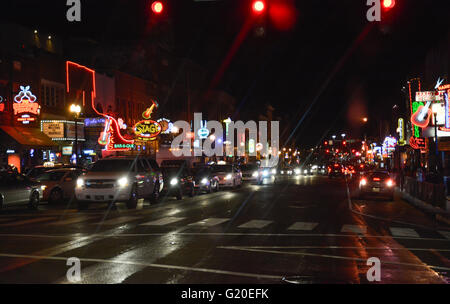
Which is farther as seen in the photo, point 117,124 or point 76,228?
point 117,124

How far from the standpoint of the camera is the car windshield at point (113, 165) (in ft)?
70.4

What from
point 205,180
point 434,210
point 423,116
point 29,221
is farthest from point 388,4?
point 423,116

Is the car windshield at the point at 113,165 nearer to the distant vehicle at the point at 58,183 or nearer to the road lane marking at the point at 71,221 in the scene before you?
the distant vehicle at the point at 58,183

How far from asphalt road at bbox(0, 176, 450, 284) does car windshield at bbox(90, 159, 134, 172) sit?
1797mm

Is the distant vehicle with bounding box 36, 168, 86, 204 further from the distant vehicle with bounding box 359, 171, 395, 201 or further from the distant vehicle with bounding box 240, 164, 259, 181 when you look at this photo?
the distant vehicle with bounding box 240, 164, 259, 181

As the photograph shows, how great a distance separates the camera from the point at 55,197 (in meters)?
23.9

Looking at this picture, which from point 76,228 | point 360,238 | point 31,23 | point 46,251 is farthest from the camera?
point 31,23

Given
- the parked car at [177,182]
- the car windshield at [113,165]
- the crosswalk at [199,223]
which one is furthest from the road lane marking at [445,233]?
the parked car at [177,182]

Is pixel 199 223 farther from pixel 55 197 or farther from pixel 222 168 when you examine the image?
pixel 222 168

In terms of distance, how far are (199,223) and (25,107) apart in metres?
20.8

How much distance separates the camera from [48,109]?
123ft
